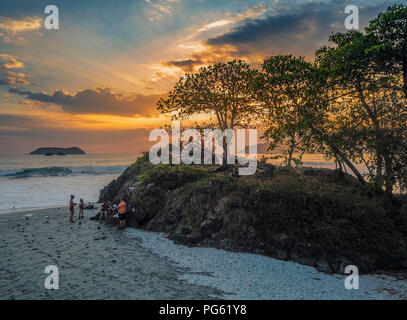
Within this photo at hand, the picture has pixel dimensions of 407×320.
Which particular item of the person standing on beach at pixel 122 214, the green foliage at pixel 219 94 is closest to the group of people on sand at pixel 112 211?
the person standing on beach at pixel 122 214

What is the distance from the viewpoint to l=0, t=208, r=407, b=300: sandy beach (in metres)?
11.2

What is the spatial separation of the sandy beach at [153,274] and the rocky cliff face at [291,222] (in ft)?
3.35

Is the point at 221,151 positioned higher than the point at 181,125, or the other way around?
the point at 181,125

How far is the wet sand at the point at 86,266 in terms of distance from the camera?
11125mm

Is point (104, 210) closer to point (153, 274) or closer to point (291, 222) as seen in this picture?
point (153, 274)

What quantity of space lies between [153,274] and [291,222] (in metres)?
8.43

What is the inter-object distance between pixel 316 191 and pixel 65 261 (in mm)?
15799

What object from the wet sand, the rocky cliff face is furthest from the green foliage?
the wet sand

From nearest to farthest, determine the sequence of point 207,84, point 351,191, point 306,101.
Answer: point 351,191 < point 306,101 < point 207,84

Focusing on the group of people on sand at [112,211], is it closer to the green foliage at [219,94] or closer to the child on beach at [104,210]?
the child on beach at [104,210]

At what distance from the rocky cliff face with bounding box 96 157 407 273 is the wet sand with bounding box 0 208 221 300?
157 inches
